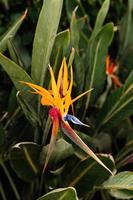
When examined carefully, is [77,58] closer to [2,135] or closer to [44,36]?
[44,36]

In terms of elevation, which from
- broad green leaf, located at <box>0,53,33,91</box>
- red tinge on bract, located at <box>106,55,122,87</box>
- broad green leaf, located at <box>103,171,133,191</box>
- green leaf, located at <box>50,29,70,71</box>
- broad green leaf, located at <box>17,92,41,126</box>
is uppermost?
broad green leaf, located at <box>0,53,33,91</box>

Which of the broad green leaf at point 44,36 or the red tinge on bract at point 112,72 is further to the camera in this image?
the red tinge on bract at point 112,72

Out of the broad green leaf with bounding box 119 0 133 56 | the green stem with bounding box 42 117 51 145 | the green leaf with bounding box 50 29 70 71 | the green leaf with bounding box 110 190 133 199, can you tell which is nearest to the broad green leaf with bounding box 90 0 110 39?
the green leaf with bounding box 50 29 70 71

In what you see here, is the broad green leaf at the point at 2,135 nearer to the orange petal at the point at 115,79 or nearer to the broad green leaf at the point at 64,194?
the broad green leaf at the point at 64,194

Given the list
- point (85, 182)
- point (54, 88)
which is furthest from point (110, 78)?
point (54, 88)

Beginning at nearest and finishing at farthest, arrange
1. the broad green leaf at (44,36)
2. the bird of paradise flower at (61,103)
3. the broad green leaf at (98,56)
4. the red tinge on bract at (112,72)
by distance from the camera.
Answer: the bird of paradise flower at (61,103)
the broad green leaf at (44,36)
the broad green leaf at (98,56)
the red tinge on bract at (112,72)

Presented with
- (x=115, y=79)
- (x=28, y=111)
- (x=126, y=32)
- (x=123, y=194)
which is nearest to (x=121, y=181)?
(x=123, y=194)

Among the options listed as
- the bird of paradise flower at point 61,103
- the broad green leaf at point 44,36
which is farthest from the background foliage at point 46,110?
the bird of paradise flower at point 61,103

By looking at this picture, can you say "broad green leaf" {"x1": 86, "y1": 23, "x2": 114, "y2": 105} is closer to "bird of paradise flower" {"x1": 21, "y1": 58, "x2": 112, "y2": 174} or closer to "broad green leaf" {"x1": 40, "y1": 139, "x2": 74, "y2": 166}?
"broad green leaf" {"x1": 40, "y1": 139, "x2": 74, "y2": 166}
